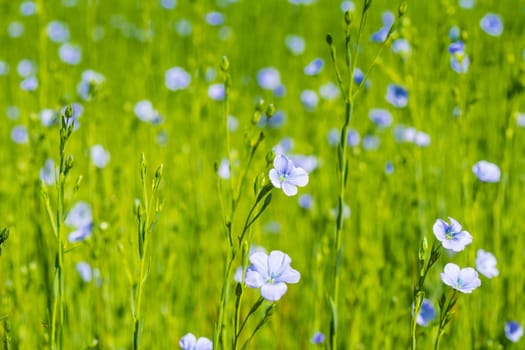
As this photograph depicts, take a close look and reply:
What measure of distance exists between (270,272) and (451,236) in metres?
0.47

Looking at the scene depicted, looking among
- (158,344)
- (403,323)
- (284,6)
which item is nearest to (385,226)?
(403,323)

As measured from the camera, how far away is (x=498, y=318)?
235 cm

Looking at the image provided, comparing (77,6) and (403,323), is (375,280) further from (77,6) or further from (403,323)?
(77,6)

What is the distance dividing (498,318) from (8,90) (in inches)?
168

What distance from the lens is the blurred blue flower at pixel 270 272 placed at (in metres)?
1.28

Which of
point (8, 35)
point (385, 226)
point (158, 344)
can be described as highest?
point (8, 35)

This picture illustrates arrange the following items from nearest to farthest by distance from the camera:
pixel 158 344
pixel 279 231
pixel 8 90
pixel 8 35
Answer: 1. pixel 158 344
2. pixel 279 231
3. pixel 8 90
4. pixel 8 35

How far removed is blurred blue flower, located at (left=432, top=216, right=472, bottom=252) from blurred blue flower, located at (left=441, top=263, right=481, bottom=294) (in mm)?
54

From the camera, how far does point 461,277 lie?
4.63 feet

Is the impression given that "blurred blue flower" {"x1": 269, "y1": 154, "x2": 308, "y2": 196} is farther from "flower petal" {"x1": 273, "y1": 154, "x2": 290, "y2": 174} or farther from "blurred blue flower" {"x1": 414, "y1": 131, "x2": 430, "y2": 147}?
"blurred blue flower" {"x1": 414, "y1": 131, "x2": 430, "y2": 147}

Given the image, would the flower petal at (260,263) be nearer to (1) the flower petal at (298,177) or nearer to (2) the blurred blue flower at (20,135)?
(1) the flower petal at (298,177)

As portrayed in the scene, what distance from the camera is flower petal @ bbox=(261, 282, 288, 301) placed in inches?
47.9

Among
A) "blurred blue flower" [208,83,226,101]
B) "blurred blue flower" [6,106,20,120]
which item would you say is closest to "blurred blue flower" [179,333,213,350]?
"blurred blue flower" [208,83,226,101]

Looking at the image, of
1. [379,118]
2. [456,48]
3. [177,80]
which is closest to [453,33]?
[379,118]
